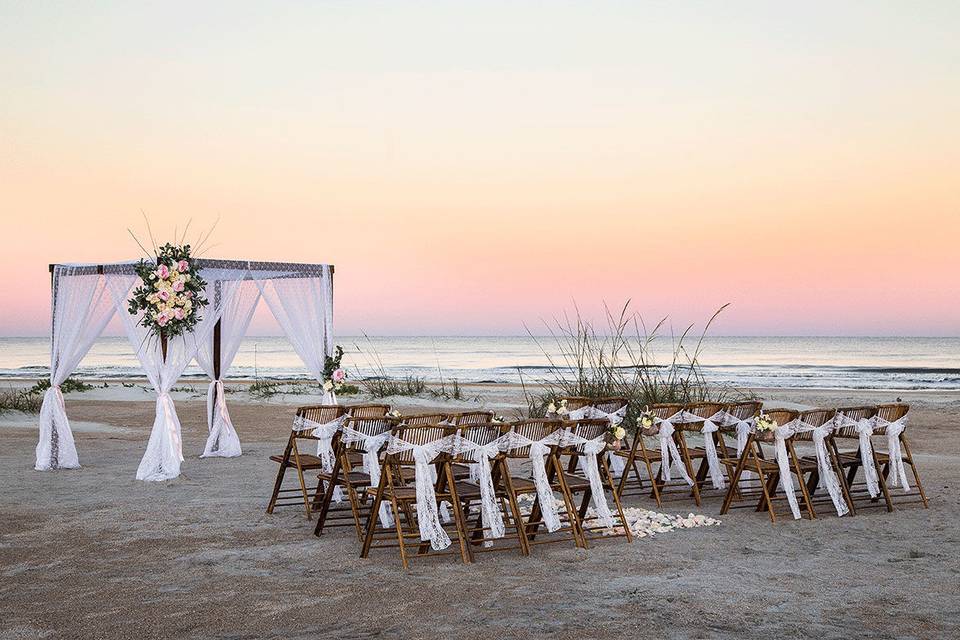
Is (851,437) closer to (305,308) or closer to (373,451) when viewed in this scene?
(373,451)

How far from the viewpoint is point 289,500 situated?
779cm

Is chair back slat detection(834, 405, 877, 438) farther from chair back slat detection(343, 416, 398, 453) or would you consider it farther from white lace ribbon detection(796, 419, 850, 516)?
chair back slat detection(343, 416, 398, 453)

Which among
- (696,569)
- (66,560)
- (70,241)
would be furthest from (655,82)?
(70,241)

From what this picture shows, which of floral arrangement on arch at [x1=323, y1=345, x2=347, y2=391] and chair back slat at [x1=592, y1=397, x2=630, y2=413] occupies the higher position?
floral arrangement on arch at [x1=323, y1=345, x2=347, y2=391]

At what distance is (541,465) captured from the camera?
5.86 metres

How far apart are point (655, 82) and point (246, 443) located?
8.69 metres

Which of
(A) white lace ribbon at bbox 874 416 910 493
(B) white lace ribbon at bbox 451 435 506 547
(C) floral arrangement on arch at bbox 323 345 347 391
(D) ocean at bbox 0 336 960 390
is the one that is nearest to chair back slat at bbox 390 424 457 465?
(B) white lace ribbon at bbox 451 435 506 547

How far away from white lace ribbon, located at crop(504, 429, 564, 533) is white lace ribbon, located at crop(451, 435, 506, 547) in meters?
0.10

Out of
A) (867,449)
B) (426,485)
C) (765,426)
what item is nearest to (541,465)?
(426,485)

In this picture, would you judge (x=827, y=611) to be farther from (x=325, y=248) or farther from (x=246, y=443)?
(x=325, y=248)

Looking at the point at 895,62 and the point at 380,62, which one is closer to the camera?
the point at 895,62

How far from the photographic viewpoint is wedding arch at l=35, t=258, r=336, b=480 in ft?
31.2

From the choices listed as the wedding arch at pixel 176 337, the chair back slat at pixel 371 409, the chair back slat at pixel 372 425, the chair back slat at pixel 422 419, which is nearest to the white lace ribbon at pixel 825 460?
the chair back slat at pixel 422 419

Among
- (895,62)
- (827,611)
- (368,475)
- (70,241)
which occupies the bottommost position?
(827,611)
